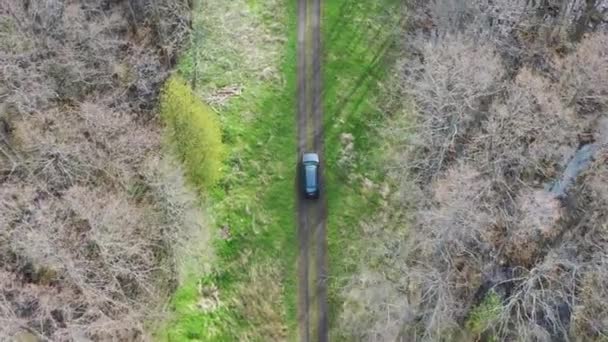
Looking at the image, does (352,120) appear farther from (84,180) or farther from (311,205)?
(84,180)

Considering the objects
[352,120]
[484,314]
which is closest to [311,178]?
[352,120]

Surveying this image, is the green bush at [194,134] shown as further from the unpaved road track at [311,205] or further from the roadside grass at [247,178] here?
the unpaved road track at [311,205]

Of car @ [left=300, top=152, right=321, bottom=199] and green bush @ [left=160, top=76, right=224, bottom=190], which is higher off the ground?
green bush @ [left=160, top=76, right=224, bottom=190]

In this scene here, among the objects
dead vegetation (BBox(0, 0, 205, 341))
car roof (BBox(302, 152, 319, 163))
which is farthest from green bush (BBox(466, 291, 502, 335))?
dead vegetation (BBox(0, 0, 205, 341))

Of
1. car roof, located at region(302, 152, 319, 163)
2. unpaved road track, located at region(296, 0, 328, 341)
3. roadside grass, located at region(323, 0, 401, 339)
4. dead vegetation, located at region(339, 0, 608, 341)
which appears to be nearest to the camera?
dead vegetation, located at region(339, 0, 608, 341)

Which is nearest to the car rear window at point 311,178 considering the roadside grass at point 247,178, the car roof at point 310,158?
the car roof at point 310,158

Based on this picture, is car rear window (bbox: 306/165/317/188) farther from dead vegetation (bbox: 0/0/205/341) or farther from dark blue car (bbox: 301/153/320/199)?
dead vegetation (bbox: 0/0/205/341)
